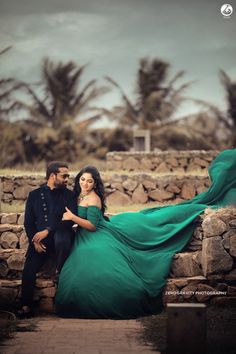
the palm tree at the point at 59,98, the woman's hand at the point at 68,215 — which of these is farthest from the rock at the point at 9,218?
the palm tree at the point at 59,98

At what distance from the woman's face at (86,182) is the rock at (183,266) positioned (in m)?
1.11

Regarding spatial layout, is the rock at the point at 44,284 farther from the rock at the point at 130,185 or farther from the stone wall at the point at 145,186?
the rock at the point at 130,185

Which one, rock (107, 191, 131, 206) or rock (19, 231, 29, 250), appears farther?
rock (107, 191, 131, 206)

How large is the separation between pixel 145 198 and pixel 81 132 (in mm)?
9272

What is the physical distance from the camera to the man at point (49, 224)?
7242 mm

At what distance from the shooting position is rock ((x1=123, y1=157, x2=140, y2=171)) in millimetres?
11797

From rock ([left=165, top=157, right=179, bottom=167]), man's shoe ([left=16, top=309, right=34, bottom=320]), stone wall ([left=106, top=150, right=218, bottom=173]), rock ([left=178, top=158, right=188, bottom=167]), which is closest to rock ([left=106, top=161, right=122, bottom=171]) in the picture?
stone wall ([left=106, top=150, right=218, bottom=173])

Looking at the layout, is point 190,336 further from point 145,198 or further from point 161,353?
point 145,198

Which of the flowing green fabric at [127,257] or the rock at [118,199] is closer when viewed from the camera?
the flowing green fabric at [127,257]

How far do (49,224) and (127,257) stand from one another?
831 millimetres

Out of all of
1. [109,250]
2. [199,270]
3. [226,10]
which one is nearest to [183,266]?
[199,270]

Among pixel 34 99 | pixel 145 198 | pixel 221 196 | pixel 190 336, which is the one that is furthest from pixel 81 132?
pixel 190 336

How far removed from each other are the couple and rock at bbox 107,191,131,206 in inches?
65.7

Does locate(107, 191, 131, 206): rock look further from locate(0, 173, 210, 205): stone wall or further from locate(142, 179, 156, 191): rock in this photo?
locate(142, 179, 156, 191): rock
